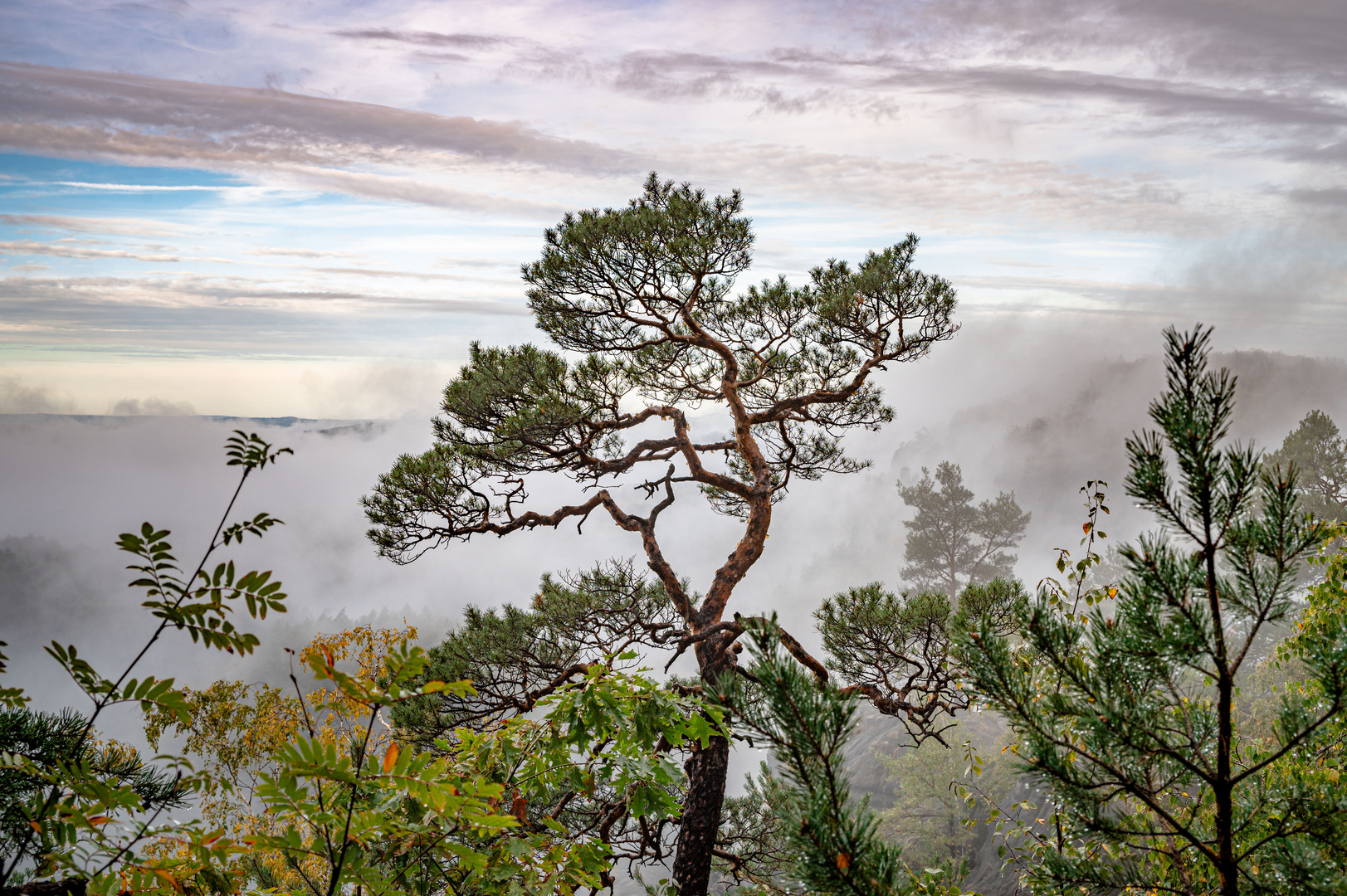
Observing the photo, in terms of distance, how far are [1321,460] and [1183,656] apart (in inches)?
809

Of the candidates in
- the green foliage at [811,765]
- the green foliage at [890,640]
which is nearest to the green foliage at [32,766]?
the green foliage at [811,765]

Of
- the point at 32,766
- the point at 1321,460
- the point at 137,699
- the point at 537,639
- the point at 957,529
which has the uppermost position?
the point at 957,529

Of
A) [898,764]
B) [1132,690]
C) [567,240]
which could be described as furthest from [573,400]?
[898,764]

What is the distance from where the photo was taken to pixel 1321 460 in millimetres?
15977

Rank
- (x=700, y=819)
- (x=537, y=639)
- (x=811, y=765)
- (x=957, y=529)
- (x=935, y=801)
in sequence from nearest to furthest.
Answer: (x=811, y=765)
(x=700, y=819)
(x=537, y=639)
(x=935, y=801)
(x=957, y=529)

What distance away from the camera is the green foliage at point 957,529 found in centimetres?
2186

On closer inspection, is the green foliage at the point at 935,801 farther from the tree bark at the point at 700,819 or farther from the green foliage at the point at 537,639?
the tree bark at the point at 700,819

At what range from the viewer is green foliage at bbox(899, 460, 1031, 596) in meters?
21.9

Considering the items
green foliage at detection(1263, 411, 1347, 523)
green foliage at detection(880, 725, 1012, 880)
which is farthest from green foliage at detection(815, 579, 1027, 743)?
green foliage at detection(1263, 411, 1347, 523)

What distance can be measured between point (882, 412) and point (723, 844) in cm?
423

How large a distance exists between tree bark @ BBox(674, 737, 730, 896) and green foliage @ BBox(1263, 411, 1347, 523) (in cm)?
1730

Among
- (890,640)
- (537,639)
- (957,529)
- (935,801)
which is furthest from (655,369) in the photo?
(957,529)

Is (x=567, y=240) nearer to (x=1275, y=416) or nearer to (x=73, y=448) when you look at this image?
(x=1275, y=416)

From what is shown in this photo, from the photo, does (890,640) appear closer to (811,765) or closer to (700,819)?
(700,819)
